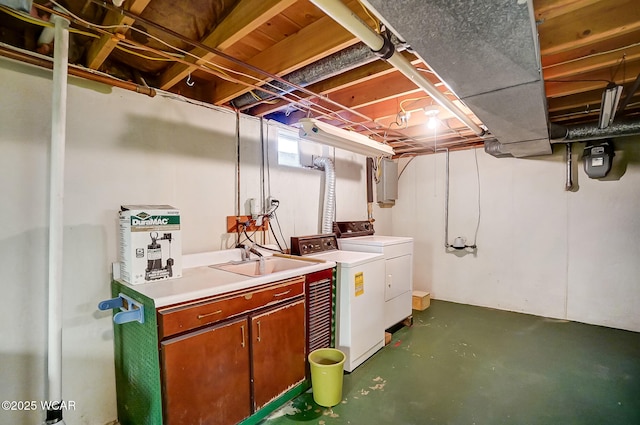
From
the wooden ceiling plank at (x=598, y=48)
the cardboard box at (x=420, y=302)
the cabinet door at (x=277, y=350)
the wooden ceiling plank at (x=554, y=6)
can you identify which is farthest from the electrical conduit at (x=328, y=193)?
the wooden ceiling plank at (x=554, y=6)

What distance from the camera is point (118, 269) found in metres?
1.92

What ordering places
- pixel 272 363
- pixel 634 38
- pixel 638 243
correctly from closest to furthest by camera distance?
1. pixel 634 38
2. pixel 272 363
3. pixel 638 243

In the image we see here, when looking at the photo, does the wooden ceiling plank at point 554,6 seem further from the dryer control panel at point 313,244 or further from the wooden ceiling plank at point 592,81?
the dryer control panel at point 313,244

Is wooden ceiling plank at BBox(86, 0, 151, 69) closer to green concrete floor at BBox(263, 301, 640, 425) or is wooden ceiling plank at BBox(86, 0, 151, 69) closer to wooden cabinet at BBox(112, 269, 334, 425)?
wooden cabinet at BBox(112, 269, 334, 425)

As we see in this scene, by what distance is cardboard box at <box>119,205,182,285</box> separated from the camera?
179 centimetres

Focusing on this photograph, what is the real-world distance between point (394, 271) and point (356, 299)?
844 mm

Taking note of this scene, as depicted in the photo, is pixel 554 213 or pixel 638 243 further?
pixel 554 213

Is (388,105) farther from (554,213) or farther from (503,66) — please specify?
(554,213)

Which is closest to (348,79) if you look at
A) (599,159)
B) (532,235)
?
(599,159)

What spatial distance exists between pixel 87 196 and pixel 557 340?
4.37m

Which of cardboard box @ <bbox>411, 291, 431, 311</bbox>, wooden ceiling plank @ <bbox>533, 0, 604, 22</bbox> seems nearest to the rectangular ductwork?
wooden ceiling plank @ <bbox>533, 0, 604, 22</bbox>

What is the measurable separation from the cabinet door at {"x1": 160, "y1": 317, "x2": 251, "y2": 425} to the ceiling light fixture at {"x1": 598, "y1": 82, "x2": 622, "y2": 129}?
289cm

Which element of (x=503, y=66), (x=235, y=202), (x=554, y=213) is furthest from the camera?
(x=554, y=213)

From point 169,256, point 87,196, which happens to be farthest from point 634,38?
point 87,196
